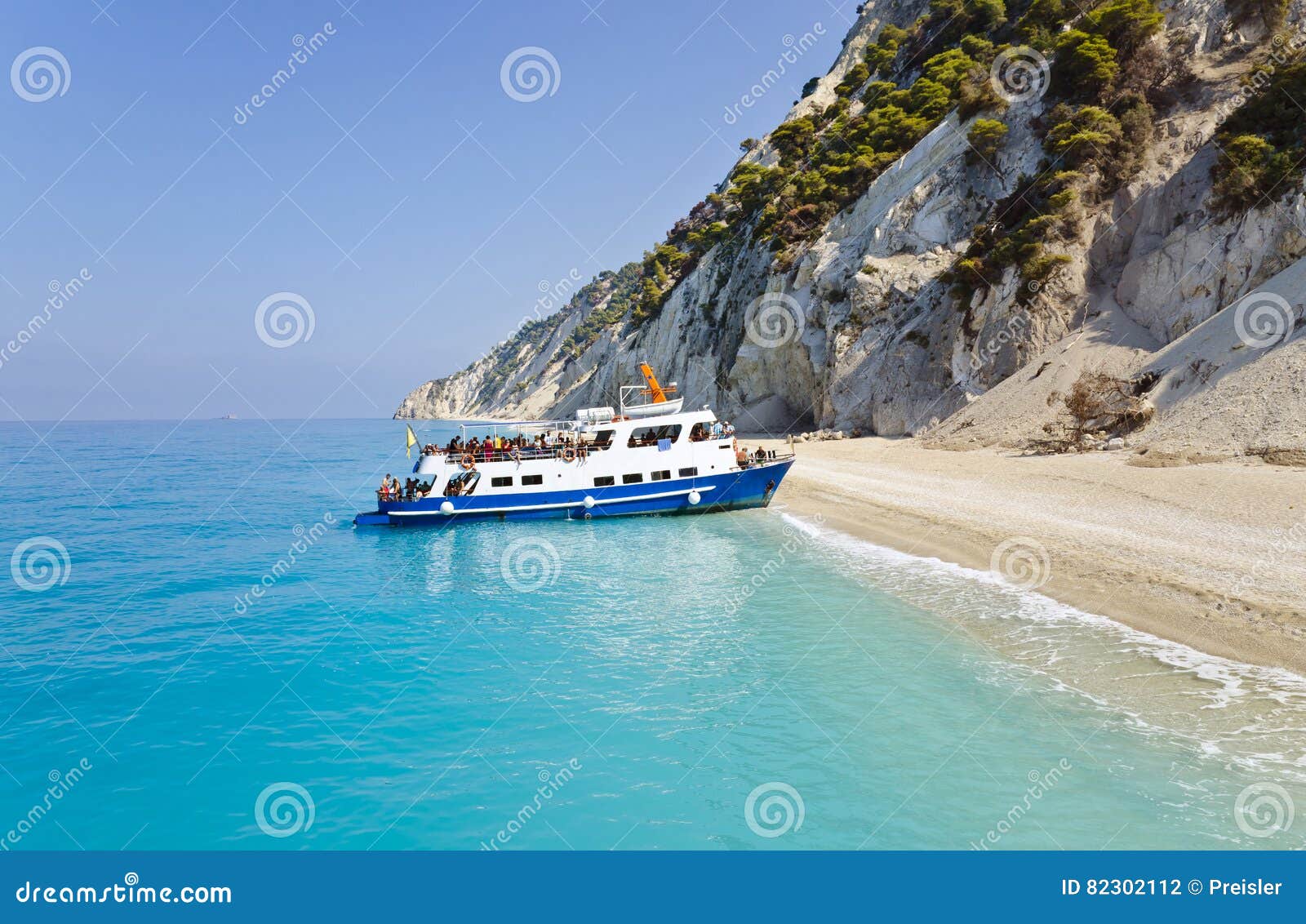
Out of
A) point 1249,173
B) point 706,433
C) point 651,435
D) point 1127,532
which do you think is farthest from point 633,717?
point 1249,173

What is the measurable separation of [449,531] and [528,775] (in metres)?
22.6

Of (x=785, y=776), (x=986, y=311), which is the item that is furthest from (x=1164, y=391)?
(x=785, y=776)

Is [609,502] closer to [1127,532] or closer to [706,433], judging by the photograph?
[706,433]

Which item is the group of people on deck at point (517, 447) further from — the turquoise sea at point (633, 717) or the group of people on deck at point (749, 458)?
the turquoise sea at point (633, 717)

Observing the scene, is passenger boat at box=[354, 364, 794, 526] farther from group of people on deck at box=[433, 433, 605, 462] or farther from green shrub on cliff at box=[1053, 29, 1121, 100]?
green shrub on cliff at box=[1053, 29, 1121, 100]

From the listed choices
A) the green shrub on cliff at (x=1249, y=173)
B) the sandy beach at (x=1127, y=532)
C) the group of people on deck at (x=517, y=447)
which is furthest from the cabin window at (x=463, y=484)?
the green shrub on cliff at (x=1249, y=173)

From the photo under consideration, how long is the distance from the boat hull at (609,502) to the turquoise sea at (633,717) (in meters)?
9.62

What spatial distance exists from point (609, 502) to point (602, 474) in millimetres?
1263

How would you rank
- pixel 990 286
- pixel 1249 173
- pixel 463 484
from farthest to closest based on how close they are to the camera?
pixel 990 286 < pixel 463 484 < pixel 1249 173

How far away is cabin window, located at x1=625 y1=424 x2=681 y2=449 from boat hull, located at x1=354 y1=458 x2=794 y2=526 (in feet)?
5.79

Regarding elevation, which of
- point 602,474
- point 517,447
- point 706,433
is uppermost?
point 517,447

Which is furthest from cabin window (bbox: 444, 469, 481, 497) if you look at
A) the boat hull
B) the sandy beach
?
the sandy beach

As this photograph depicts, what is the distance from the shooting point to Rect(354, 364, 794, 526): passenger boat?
31125 millimetres

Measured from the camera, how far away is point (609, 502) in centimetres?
3152
